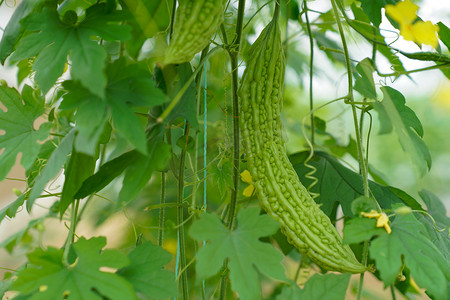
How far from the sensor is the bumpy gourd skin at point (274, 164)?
57cm

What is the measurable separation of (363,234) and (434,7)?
1.08 meters

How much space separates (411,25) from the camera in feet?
2.03

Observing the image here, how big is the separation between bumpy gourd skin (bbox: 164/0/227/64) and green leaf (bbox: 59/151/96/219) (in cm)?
17

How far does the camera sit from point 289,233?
22.7 inches

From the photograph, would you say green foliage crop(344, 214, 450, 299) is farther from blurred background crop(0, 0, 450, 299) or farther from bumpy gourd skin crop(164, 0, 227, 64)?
bumpy gourd skin crop(164, 0, 227, 64)

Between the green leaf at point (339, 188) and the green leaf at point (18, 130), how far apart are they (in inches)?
17.3

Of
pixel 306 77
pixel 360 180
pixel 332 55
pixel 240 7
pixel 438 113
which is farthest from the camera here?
pixel 438 113

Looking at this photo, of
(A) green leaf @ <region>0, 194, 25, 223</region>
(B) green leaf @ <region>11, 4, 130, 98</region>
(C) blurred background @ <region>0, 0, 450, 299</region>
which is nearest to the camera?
(B) green leaf @ <region>11, 4, 130, 98</region>

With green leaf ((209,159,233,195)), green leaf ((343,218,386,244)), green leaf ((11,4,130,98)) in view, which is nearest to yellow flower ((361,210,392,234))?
green leaf ((343,218,386,244))

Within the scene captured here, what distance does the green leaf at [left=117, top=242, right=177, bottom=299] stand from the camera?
523 mm

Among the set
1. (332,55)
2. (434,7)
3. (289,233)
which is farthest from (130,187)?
(434,7)

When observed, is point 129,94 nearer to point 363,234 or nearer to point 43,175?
point 43,175

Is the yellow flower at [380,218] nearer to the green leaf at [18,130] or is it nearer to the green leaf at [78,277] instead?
the green leaf at [78,277]

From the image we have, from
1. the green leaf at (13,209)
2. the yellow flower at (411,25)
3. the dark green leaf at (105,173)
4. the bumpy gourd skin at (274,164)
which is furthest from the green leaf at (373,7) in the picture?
the green leaf at (13,209)
